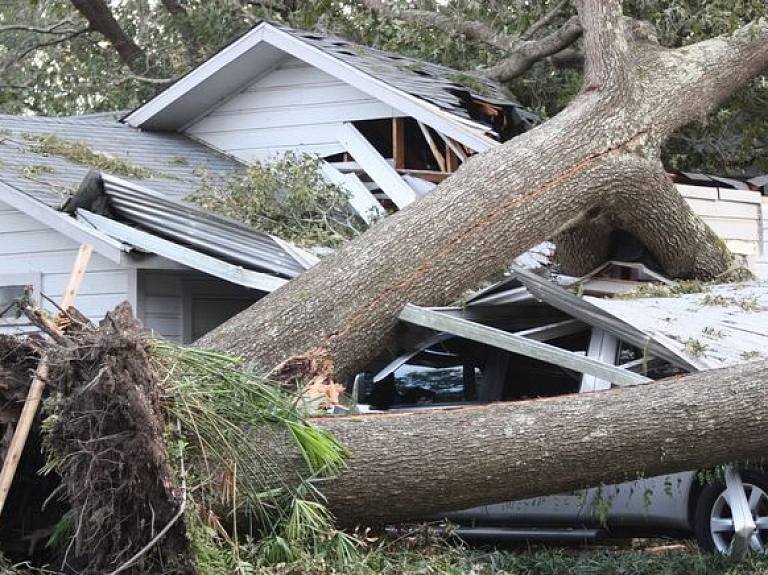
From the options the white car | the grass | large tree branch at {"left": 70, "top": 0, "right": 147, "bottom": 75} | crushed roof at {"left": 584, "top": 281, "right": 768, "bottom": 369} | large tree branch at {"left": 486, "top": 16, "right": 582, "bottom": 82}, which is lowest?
the grass

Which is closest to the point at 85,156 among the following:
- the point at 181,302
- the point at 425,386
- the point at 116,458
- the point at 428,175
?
the point at 181,302

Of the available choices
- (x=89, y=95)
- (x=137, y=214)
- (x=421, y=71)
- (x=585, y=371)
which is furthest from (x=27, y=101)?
(x=585, y=371)

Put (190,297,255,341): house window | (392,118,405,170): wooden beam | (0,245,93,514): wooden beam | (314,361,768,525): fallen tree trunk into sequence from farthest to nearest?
(392,118,405,170): wooden beam, (190,297,255,341): house window, (314,361,768,525): fallen tree trunk, (0,245,93,514): wooden beam

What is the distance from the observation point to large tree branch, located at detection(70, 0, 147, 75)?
59.6 ft

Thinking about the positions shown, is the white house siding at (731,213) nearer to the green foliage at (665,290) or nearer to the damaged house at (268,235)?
the damaged house at (268,235)

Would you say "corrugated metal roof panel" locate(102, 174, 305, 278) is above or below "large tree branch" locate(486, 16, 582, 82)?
below

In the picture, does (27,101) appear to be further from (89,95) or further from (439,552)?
(439,552)

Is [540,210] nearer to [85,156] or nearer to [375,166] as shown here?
[375,166]

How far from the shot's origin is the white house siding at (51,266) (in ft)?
35.6

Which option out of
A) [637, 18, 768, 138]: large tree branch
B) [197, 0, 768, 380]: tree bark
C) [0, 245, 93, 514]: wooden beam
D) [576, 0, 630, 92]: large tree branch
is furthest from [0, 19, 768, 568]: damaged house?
[0, 245, 93, 514]: wooden beam

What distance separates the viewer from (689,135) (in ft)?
46.6

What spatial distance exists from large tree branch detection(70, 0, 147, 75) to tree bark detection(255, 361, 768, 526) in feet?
42.7

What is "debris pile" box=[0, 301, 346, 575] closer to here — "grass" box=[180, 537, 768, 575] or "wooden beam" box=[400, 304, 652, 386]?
"grass" box=[180, 537, 768, 575]

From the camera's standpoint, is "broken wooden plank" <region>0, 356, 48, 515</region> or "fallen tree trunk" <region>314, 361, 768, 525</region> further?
"fallen tree trunk" <region>314, 361, 768, 525</region>
